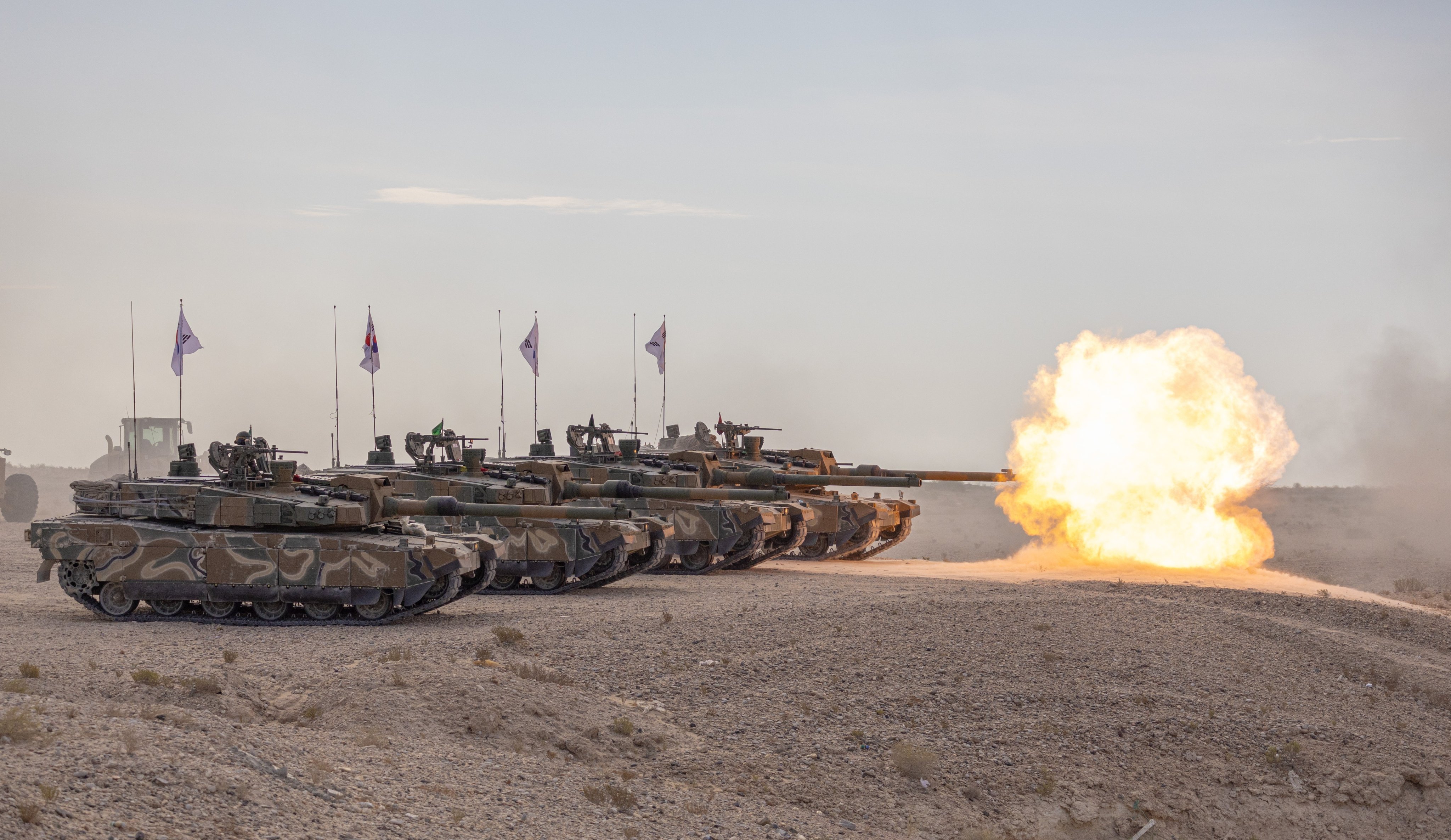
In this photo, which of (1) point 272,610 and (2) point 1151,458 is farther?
(2) point 1151,458

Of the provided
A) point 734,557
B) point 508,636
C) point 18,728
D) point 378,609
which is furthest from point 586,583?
point 18,728

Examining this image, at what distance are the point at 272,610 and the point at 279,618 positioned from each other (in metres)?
0.16

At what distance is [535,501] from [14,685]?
1348cm

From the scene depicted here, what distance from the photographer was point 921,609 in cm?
1922

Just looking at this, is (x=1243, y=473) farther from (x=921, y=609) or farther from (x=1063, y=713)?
(x=1063, y=713)

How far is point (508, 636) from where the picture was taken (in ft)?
56.2

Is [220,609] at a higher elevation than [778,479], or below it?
below

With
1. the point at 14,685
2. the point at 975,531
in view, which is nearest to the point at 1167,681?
the point at 14,685

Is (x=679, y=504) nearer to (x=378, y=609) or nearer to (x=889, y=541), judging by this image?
(x=378, y=609)

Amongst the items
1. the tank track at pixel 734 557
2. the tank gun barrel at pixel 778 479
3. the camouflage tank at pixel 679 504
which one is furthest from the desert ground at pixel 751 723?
the tank gun barrel at pixel 778 479

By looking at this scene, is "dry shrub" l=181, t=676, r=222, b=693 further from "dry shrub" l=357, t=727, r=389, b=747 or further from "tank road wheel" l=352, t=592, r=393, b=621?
"tank road wheel" l=352, t=592, r=393, b=621

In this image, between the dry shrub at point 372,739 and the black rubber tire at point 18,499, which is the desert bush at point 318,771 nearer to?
the dry shrub at point 372,739

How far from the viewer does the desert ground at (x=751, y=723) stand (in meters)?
10.5

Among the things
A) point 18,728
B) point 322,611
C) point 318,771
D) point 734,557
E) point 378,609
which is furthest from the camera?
point 734,557
